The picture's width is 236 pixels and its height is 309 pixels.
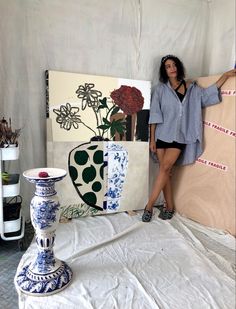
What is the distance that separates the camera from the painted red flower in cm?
236

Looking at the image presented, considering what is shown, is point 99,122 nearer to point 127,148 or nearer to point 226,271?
point 127,148

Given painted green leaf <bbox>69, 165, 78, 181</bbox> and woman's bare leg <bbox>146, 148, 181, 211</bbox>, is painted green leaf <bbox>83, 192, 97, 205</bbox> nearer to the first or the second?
painted green leaf <bbox>69, 165, 78, 181</bbox>

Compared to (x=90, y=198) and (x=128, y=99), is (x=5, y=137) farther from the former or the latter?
(x=128, y=99)

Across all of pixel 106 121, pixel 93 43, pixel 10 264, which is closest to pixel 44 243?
pixel 10 264

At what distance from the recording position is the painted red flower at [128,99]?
2.36 metres

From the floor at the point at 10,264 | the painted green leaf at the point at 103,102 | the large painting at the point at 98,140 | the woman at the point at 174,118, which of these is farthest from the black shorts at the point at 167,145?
the floor at the point at 10,264

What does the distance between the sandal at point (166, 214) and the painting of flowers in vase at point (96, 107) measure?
694mm

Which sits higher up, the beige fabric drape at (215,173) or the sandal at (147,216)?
the beige fabric drape at (215,173)

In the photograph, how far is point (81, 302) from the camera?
54.2 inches

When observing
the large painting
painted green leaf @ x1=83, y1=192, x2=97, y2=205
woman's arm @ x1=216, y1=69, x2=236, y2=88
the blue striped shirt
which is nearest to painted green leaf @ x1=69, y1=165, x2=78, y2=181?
the large painting

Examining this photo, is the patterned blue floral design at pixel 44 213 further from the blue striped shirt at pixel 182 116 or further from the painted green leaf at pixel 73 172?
the blue striped shirt at pixel 182 116

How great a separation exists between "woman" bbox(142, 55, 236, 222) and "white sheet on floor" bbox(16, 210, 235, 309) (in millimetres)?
327

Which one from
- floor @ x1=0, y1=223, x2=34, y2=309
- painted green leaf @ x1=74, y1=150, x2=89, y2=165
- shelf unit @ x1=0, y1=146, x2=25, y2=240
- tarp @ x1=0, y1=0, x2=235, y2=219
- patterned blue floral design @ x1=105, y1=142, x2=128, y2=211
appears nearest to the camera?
floor @ x1=0, y1=223, x2=34, y2=309

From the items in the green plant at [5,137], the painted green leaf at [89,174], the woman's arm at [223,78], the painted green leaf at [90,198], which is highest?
the woman's arm at [223,78]
